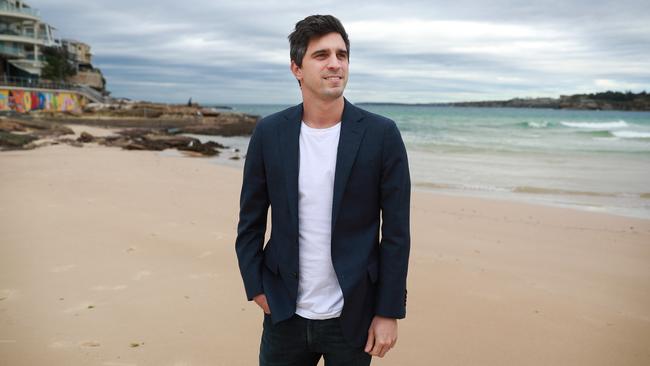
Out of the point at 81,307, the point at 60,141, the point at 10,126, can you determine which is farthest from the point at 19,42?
the point at 81,307

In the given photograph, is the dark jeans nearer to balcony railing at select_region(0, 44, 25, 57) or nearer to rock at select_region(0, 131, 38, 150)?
rock at select_region(0, 131, 38, 150)

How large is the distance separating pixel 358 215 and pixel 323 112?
0.44 metres

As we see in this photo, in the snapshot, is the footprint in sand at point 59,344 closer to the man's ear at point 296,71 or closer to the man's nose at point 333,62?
the man's ear at point 296,71

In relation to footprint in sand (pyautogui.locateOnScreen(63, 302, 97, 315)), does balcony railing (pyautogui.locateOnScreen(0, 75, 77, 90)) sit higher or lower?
higher

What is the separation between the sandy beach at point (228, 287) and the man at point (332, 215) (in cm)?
171

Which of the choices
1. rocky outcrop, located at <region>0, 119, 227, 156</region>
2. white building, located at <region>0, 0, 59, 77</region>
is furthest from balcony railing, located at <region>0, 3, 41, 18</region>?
rocky outcrop, located at <region>0, 119, 227, 156</region>

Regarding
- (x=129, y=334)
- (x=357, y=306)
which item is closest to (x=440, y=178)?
(x=129, y=334)

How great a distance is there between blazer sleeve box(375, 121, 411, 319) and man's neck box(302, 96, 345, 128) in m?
0.22

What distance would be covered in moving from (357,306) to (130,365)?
2150mm

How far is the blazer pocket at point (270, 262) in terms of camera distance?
2145mm

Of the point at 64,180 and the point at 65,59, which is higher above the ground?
the point at 65,59

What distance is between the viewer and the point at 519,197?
1252cm

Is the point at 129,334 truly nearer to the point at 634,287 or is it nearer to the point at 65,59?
the point at 634,287

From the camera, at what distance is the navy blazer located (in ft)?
6.57
